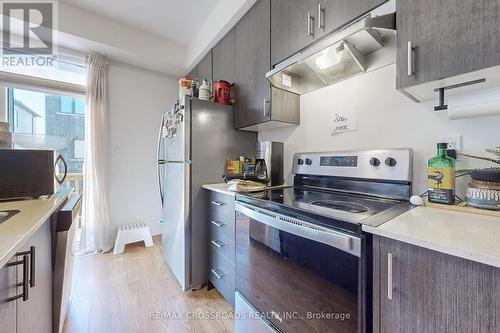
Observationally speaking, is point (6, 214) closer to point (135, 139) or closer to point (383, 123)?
point (383, 123)

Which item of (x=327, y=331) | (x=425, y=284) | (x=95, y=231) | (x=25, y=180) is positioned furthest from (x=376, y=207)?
(x=95, y=231)

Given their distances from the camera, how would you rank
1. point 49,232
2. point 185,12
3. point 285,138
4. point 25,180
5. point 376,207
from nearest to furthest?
point 376,207, point 49,232, point 25,180, point 285,138, point 185,12

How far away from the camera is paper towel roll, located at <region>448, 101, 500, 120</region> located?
82 centimetres

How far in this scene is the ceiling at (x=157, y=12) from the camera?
7.11 ft

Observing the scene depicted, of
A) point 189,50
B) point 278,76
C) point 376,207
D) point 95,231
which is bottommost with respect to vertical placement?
point 95,231

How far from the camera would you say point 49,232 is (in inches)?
44.8

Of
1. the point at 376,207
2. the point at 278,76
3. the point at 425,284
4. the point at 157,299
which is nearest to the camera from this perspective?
the point at 425,284

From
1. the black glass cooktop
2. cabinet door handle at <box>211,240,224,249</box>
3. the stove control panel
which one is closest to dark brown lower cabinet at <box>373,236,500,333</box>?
the black glass cooktop

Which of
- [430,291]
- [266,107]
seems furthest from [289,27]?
[430,291]

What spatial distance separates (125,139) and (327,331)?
3055 mm

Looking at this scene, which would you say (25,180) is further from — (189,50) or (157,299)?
(189,50)

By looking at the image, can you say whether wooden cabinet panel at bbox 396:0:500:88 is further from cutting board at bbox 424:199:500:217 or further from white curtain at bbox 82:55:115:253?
white curtain at bbox 82:55:115:253

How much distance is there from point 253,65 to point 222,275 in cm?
172

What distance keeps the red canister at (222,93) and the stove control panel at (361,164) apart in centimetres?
91
